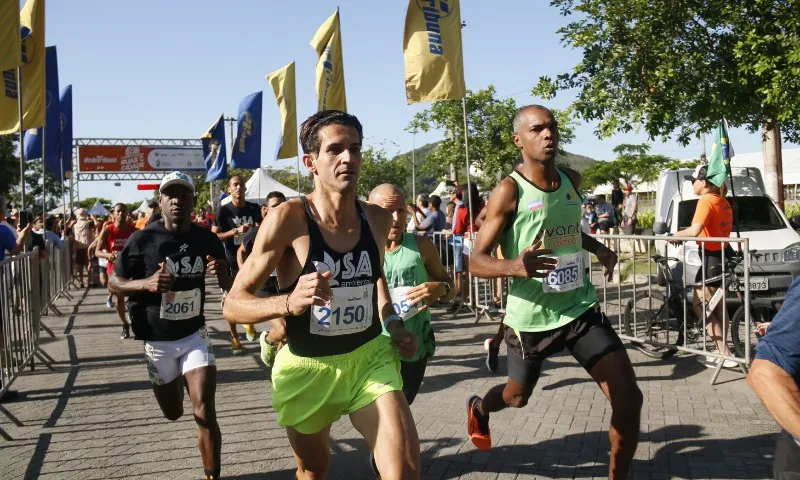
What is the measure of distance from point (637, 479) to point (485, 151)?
1530 inches

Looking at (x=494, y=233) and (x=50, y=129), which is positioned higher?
(x=50, y=129)

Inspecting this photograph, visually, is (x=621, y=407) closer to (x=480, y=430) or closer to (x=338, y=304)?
(x=480, y=430)

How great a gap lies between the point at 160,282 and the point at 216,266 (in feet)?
1.55

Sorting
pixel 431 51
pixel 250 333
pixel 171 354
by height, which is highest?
pixel 431 51

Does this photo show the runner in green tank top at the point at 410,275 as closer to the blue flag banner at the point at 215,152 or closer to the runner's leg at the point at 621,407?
the runner's leg at the point at 621,407

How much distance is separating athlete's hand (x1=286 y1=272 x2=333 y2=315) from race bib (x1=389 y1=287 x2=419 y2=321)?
193cm

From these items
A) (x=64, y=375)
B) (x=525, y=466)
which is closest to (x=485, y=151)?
(x=64, y=375)

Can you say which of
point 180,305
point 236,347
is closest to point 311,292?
point 180,305

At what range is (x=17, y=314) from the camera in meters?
7.58

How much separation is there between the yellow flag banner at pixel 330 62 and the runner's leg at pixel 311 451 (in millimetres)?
10932

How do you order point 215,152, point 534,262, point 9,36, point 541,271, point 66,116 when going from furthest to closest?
point 215,152 < point 66,116 < point 9,36 < point 541,271 < point 534,262

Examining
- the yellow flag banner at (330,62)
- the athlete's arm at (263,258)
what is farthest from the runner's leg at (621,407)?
the yellow flag banner at (330,62)

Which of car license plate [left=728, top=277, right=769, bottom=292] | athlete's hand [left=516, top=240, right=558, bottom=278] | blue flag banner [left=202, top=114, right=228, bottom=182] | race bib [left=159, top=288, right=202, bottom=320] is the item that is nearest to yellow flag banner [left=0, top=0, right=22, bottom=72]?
race bib [left=159, top=288, right=202, bottom=320]

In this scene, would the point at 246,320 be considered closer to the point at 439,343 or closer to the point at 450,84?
the point at 439,343
